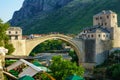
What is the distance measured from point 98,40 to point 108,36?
131 inches

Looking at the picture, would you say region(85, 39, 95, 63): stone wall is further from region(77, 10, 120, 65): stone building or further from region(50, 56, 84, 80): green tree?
region(50, 56, 84, 80): green tree

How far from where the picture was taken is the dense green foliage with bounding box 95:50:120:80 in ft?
215

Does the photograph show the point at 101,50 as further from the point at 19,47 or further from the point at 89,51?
the point at 19,47

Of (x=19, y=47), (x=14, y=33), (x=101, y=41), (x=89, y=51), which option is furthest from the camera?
(x=89, y=51)

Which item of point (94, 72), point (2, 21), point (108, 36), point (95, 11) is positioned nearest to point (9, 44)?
point (2, 21)

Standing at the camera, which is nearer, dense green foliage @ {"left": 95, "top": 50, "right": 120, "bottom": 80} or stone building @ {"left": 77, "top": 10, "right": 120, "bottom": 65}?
dense green foliage @ {"left": 95, "top": 50, "right": 120, "bottom": 80}

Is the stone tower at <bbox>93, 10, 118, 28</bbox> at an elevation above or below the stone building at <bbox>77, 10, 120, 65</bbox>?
above

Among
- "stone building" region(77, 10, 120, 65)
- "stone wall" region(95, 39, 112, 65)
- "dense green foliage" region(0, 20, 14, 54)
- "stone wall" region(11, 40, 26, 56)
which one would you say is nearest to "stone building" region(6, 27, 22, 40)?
"stone wall" region(11, 40, 26, 56)

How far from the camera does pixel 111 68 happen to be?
228ft

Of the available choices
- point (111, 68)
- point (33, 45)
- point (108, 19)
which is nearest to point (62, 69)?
point (111, 68)

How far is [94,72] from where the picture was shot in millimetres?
75188

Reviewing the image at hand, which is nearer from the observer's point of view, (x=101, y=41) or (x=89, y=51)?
(x=101, y=41)

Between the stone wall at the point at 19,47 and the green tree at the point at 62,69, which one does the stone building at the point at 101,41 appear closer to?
the stone wall at the point at 19,47

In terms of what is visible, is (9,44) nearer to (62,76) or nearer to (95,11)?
(62,76)
